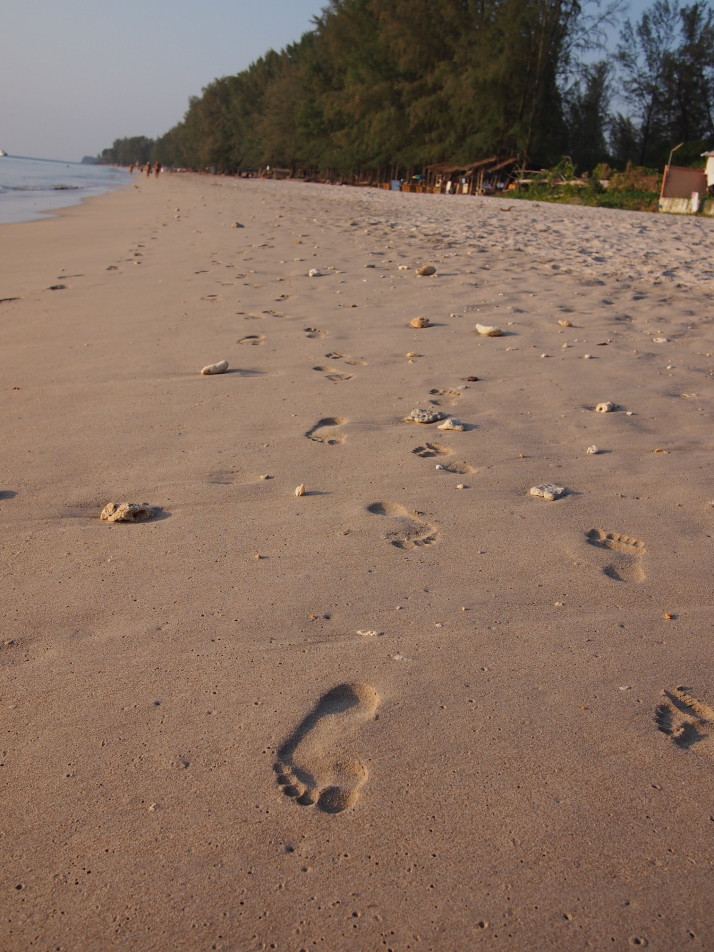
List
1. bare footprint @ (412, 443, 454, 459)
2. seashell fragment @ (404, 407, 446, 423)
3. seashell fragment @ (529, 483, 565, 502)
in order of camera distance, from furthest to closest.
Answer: seashell fragment @ (404, 407, 446, 423) < bare footprint @ (412, 443, 454, 459) < seashell fragment @ (529, 483, 565, 502)

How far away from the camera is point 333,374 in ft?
11.6

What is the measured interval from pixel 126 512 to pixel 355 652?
89cm

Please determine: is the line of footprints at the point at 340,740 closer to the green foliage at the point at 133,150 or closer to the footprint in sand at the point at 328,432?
the footprint in sand at the point at 328,432

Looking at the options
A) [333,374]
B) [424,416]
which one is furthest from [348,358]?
[424,416]

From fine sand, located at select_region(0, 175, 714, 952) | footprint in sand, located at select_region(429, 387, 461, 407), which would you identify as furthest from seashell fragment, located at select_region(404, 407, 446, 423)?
footprint in sand, located at select_region(429, 387, 461, 407)

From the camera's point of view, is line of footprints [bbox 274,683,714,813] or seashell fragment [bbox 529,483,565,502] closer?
line of footprints [bbox 274,683,714,813]

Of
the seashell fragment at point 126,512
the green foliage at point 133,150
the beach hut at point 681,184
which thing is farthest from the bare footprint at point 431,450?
the green foliage at point 133,150

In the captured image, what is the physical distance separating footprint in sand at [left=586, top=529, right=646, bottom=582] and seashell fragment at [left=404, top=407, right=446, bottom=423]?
3.10ft

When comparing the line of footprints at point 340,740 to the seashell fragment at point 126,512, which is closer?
the line of footprints at point 340,740

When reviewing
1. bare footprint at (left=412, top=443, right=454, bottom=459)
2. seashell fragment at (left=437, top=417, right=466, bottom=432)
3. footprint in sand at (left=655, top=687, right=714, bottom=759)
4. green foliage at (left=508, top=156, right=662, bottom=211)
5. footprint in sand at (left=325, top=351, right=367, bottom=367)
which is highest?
green foliage at (left=508, top=156, right=662, bottom=211)

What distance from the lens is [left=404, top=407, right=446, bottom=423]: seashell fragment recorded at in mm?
2971

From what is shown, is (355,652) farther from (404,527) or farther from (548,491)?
(548,491)

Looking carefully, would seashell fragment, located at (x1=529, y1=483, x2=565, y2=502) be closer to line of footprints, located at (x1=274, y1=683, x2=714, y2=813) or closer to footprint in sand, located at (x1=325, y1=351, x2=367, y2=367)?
line of footprints, located at (x1=274, y1=683, x2=714, y2=813)

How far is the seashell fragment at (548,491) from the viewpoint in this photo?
2.39 metres
